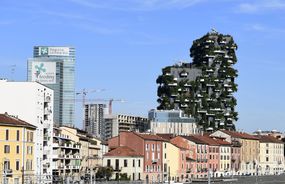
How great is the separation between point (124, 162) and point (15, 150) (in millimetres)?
39106

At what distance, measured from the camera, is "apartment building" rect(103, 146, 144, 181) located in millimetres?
129750

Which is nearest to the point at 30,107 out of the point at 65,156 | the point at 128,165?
the point at 65,156

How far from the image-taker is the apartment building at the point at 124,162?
129750 millimetres

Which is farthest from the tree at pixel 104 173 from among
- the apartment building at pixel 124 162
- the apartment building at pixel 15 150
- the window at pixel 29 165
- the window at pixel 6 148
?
the window at pixel 6 148

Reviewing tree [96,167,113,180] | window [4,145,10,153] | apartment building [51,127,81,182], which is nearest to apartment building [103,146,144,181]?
tree [96,167,113,180]

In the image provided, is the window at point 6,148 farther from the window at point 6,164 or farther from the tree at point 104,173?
the tree at point 104,173

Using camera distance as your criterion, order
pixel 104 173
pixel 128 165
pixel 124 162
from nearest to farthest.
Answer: pixel 104 173 → pixel 124 162 → pixel 128 165

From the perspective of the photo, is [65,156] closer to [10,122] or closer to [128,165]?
[128,165]

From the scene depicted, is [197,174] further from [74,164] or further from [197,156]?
[74,164]

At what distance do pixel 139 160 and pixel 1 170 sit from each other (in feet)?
150

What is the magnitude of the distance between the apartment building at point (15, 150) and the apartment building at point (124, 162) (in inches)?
1328

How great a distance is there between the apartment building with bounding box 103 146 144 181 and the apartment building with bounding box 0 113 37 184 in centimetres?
3372

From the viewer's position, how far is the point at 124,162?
5118 inches

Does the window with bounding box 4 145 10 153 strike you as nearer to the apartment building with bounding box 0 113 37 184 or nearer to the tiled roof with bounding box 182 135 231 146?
the apartment building with bounding box 0 113 37 184
